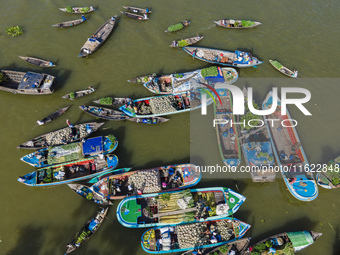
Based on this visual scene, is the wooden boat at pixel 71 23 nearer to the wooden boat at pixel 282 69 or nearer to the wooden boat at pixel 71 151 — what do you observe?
the wooden boat at pixel 71 151

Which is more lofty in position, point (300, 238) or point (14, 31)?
point (14, 31)

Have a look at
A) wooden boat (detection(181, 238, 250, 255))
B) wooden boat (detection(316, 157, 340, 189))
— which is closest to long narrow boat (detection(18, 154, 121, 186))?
wooden boat (detection(181, 238, 250, 255))

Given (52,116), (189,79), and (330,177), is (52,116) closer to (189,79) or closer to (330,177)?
(189,79)

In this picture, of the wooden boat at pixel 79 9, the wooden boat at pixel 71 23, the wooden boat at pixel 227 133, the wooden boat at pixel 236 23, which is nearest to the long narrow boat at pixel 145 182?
the wooden boat at pixel 227 133

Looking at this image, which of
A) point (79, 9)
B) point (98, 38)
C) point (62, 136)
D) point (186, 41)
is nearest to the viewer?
point (62, 136)

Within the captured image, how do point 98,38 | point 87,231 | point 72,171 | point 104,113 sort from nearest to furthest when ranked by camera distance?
point 87,231 → point 72,171 → point 104,113 → point 98,38

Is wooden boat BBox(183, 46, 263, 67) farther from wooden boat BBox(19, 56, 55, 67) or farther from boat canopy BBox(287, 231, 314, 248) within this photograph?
boat canopy BBox(287, 231, 314, 248)

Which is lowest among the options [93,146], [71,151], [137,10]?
[71,151]

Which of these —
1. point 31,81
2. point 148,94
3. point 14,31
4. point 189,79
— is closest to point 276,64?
point 189,79
